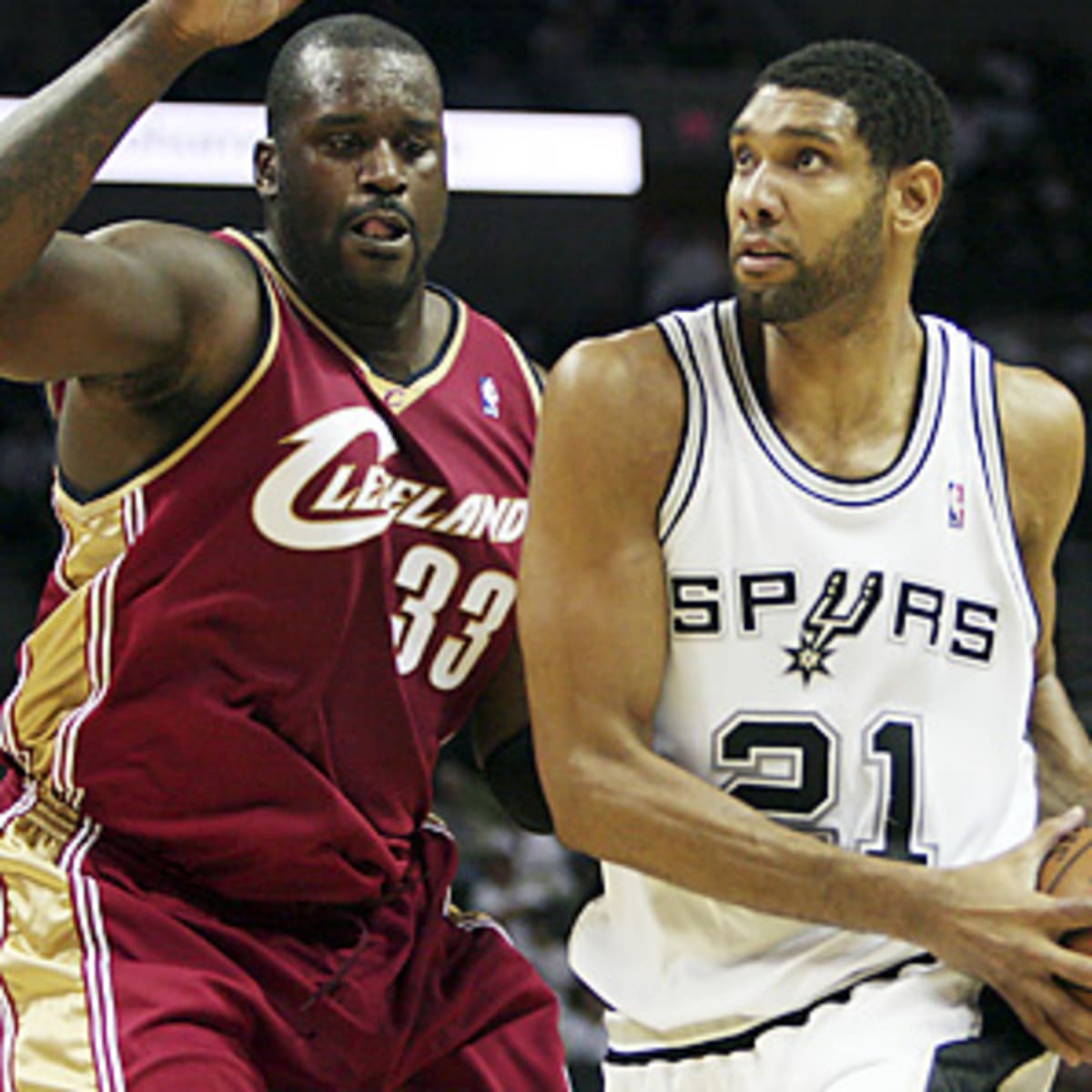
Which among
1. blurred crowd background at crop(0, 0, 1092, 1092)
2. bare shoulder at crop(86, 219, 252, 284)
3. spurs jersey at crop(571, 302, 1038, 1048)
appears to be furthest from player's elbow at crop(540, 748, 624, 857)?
blurred crowd background at crop(0, 0, 1092, 1092)

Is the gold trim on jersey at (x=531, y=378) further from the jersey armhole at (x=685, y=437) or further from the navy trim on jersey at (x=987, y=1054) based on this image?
the navy trim on jersey at (x=987, y=1054)

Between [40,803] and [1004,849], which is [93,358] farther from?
[1004,849]

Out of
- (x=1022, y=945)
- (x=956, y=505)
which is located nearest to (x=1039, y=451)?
(x=956, y=505)

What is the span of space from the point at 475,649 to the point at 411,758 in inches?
7.4

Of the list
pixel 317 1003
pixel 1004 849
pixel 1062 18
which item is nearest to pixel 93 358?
pixel 317 1003

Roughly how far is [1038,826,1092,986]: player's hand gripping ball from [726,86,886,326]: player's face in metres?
0.66

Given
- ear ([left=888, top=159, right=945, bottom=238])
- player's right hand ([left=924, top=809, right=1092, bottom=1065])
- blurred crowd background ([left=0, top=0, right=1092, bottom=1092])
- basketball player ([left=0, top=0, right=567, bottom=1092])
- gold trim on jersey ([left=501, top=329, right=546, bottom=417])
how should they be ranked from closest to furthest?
player's right hand ([left=924, top=809, right=1092, bottom=1065])
basketball player ([left=0, top=0, right=567, bottom=1092])
ear ([left=888, top=159, right=945, bottom=238])
gold trim on jersey ([left=501, top=329, right=546, bottom=417])
blurred crowd background ([left=0, top=0, right=1092, bottom=1092])

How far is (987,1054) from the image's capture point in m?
2.23

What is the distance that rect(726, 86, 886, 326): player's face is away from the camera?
7.68ft

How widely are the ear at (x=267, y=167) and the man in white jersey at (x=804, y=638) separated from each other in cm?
65

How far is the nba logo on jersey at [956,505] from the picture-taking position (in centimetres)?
239

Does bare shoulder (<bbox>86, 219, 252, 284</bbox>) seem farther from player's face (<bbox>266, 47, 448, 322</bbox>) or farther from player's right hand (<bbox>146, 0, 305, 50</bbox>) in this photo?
player's right hand (<bbox>146, 0, 305, 50</bbox>)

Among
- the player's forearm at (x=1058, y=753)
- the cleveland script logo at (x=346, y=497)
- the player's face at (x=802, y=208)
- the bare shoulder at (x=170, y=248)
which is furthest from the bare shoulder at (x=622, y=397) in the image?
the player's forearm at (x=1058, y=753)

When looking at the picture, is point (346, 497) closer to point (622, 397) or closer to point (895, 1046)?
point (622, 397)
